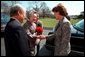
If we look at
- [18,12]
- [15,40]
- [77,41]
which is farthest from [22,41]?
[77,41]

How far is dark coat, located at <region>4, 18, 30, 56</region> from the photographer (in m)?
3.50

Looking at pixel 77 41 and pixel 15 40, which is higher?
pixel 15 40

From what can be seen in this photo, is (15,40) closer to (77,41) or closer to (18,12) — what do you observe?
(18,12)

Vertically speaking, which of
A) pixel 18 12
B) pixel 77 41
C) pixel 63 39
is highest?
pixel 18 12

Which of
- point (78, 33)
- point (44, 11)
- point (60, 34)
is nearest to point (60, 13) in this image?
point (60, 34)

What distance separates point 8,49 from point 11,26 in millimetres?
328

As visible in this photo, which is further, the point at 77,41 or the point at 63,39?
the point at 77,41

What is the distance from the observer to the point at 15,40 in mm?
3500

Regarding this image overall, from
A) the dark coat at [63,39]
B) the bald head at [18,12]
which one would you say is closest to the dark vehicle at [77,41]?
the dark coat at [63,39]

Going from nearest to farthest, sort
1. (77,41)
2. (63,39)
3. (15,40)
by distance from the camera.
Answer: (15,40) → (63,39) → (77,41)

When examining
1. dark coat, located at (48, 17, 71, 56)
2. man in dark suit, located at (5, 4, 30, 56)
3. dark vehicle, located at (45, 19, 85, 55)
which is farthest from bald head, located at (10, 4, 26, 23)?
dark vehicle, located at (45, 19, 85, 55)

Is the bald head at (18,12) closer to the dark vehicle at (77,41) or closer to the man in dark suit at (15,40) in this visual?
the man in dark suit at (15,40)

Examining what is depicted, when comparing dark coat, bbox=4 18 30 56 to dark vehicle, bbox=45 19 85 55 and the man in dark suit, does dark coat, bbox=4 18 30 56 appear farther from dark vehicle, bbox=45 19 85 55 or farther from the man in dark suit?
dark vehicle, bbox=45 19 85 55

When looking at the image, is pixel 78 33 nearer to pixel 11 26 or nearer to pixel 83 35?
pixel 83 35
